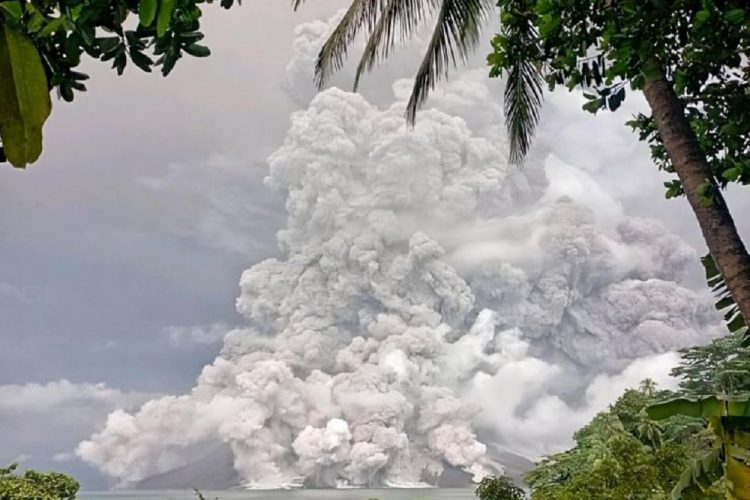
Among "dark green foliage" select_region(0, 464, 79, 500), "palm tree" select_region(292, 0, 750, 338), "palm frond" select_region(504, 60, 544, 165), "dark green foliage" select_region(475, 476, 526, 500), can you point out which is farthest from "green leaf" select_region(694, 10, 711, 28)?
"dark green foliage" select_region(0, 464, 79, 500)

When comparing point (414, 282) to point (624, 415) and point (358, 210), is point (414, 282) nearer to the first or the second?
point (358, 210)

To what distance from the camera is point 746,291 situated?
1.94m

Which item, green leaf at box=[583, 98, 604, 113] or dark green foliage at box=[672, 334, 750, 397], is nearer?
green leaf at box=[583, 98, 604, 113]

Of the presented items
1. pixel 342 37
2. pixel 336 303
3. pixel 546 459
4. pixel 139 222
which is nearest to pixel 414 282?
pixel 336 303

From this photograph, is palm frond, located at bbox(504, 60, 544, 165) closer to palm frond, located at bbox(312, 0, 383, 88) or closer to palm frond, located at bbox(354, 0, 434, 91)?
palm frond, located at bbox(354, 0, 434, 91)

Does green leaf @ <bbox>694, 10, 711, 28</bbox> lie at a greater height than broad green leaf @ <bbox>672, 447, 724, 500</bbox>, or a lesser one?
greater

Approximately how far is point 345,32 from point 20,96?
13.4 ft

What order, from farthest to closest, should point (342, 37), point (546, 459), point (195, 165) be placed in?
point (195, 165) < point (546, 459) < point (342, 37)

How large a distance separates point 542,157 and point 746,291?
3487 centimetres

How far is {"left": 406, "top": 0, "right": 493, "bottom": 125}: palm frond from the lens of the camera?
13.6 ft

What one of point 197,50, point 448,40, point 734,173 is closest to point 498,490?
point 448,40

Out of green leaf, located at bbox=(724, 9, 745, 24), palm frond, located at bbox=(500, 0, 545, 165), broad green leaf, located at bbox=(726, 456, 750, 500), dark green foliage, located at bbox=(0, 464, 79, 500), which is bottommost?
broad green leaf, located at bbox=(726, 456, 750, 500)

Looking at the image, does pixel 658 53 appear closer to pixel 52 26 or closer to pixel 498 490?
pixel 52 26

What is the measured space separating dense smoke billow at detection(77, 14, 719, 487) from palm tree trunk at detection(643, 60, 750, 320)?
25176mm
